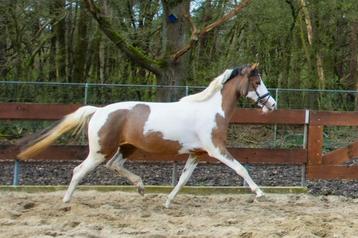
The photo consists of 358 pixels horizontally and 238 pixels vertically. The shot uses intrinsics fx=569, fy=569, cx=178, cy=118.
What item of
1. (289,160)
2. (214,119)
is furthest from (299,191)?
(214,119)

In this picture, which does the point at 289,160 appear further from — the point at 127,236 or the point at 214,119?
the point at 127,236

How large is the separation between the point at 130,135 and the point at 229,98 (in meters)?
1.24

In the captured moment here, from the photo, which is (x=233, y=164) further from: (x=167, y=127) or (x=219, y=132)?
(x=167, y=127)

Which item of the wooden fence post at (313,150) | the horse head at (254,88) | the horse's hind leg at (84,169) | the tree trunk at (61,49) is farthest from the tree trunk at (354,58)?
the horse's hind leg at (84,169)

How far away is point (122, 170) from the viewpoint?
6719mm

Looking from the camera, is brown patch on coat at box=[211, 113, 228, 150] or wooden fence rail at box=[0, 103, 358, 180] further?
wooden fence rail at box=[0, 103, 358, 180]

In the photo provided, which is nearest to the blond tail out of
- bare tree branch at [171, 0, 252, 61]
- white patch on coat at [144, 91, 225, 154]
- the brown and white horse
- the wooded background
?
the brown and white horse

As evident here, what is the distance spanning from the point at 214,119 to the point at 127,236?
7.24 ft

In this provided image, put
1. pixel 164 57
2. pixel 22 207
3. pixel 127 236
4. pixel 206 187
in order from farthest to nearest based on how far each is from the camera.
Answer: pixel 164 57 < pixel 206 187 < pixel 22 207 < pixel 127 236

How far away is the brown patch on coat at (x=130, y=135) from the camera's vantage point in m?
6.43

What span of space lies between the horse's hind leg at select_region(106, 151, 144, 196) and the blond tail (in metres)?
0.55

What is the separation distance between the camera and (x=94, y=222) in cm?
532

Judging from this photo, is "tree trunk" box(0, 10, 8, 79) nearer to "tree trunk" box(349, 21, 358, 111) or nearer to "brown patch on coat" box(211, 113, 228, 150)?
"brown patch on coat" box(211, 113, 228, 150)

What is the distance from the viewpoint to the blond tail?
664 cm
